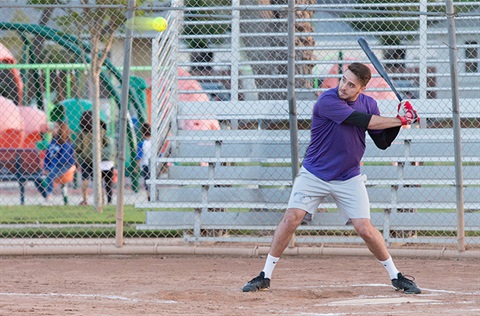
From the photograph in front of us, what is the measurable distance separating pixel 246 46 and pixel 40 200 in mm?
6858

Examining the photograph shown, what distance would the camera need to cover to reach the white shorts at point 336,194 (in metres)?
7.48

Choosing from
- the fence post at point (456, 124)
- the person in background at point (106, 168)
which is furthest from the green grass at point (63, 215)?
the fence post at point (456, 124)

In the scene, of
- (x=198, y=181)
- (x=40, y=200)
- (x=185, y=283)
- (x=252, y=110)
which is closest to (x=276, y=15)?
(x=252, y=110)

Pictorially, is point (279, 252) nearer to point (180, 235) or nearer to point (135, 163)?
point (180, 235)

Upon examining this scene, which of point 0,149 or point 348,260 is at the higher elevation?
point 0,149

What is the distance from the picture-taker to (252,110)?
1121cm

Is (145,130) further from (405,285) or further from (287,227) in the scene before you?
(405,285)

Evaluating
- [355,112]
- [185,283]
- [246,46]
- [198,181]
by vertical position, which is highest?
[246,46]

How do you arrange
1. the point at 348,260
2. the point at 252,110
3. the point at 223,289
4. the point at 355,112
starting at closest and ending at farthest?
1. the point at 355,112
2. the point at 223,289
3. the point at 348,260
4. the point at 252,110

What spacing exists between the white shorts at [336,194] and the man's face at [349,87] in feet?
2.35

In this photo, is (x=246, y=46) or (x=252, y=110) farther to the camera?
(x=246, y=46)

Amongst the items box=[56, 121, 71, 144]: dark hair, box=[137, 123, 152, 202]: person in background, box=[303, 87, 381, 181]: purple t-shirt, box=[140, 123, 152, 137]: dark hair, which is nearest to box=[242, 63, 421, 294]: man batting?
box=[303, 87, 381, 181]: purple t-shirt

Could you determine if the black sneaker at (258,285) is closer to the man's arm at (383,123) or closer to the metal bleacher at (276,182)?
the man's arm at (383,123)

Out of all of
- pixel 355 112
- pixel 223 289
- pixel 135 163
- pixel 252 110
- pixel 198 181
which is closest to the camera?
pixel 355 112
